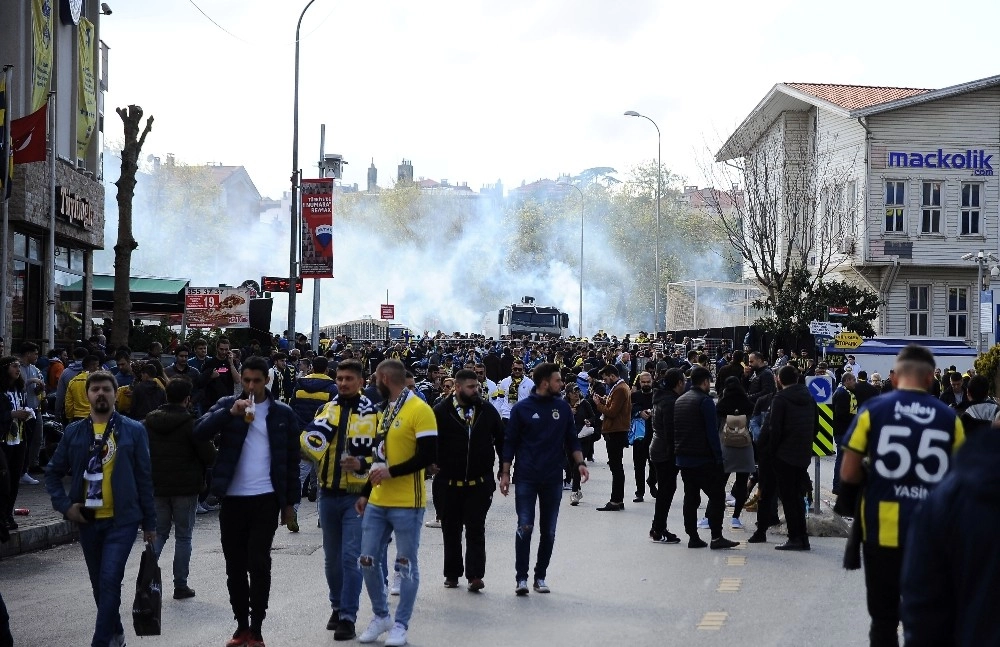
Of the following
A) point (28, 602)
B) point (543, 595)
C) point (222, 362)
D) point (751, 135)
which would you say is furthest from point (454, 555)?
point (751, 135)

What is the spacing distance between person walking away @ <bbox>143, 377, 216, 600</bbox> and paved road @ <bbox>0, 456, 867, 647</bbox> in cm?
47

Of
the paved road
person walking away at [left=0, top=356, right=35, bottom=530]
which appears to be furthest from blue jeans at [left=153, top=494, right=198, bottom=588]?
person walking away at [left=0, top=356, right=35, bottom=530]

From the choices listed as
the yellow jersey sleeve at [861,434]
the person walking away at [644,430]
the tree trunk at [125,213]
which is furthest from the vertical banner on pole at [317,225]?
the yellow jersey sleeve at [861,434]

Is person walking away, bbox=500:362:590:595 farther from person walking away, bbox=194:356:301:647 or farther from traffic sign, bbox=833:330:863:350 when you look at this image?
traffic sign, bbox=833:330:863:350

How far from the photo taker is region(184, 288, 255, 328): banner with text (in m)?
28.7

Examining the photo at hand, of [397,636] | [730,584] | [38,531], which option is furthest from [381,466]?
[38,531]

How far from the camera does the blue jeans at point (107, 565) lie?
24.9 ft

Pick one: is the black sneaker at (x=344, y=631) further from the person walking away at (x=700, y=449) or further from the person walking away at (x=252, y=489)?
the person walking away at (x=700, y=449)

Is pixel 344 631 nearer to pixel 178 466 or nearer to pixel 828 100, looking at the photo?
pixel 178 466

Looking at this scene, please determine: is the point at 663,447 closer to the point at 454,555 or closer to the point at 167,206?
the point at 454,555

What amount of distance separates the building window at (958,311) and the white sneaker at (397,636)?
121 feet

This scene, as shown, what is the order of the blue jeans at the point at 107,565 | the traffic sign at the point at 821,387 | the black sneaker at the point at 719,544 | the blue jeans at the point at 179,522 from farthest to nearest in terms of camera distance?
the traffic sign at the point at 821,387 < the black sneaker at the point at 719,544 < the blue jeans at the point at 179,522 < the blue jeans at the point at 107,565

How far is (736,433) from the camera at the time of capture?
14.1m

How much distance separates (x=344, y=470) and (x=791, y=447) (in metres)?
5.55
